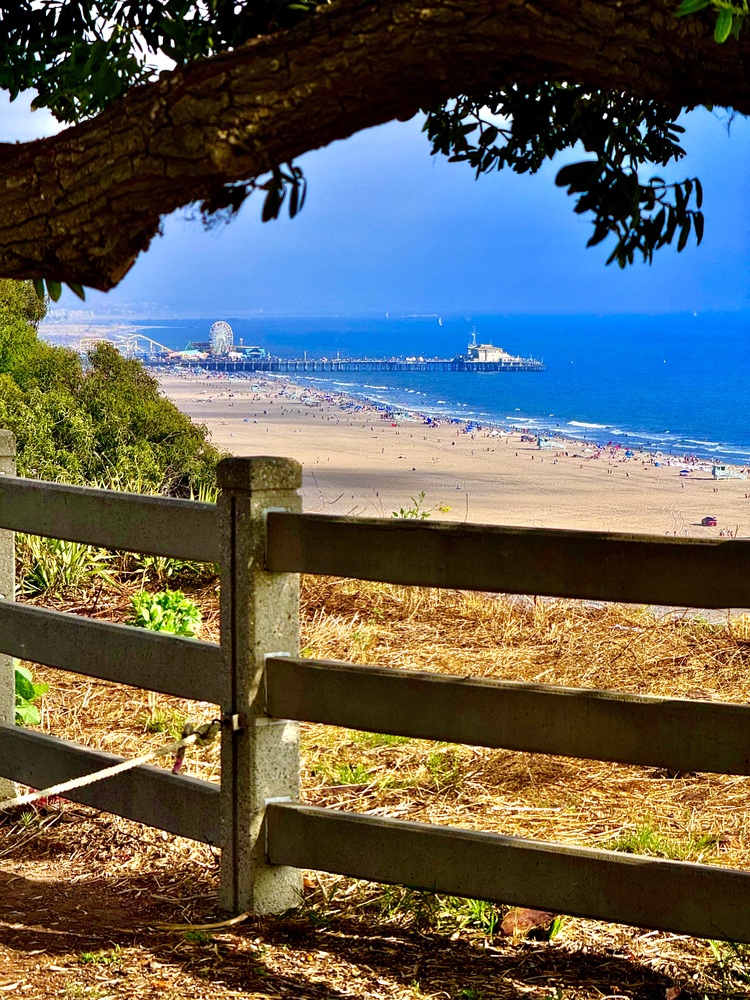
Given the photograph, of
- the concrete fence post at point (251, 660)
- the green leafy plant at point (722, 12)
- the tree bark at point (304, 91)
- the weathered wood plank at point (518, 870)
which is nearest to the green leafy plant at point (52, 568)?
the concrete fence post at point (251, 660)

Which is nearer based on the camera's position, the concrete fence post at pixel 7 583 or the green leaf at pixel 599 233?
the green leaf at pixel 599 233

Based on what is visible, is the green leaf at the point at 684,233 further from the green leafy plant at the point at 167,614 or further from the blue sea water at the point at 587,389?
the blue sea water at the point at 587,389

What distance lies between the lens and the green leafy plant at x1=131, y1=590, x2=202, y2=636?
7.37 meters

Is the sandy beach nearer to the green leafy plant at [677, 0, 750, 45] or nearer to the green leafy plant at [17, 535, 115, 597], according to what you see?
the green leafy plant at [17, 535, 115, 597]

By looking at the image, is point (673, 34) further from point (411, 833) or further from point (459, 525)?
point (411, 833)

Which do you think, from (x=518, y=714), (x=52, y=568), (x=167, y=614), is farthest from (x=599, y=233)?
(x=52, y=568)

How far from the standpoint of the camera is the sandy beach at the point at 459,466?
162ft

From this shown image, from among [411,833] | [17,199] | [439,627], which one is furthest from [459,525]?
[439,627]

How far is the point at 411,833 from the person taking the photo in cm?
366

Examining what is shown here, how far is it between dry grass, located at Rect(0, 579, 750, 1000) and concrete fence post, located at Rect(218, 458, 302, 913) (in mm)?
216

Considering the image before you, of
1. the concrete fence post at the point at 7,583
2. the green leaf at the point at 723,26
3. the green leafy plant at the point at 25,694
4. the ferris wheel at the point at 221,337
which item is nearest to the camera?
the green leaf at the point at 723,26

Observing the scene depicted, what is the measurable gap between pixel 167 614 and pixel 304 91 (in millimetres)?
5350

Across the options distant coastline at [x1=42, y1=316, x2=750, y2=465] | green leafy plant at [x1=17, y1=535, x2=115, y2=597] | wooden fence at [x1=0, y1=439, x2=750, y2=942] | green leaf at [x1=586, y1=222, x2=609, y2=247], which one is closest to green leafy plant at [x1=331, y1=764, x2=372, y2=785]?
wooden fence at [x1=0, y1=439, x2=750, y2=942]

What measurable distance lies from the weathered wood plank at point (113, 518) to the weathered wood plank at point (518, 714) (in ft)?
1.75
